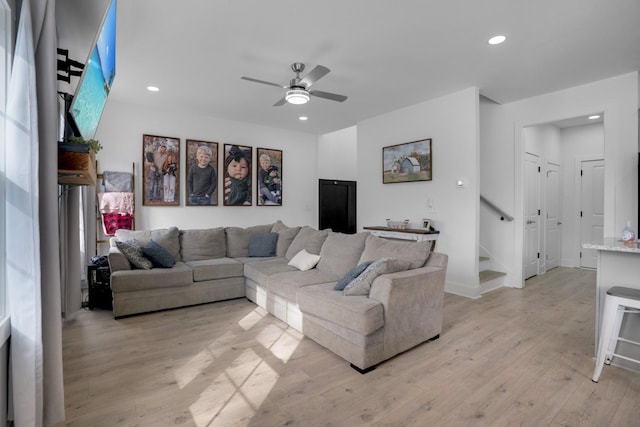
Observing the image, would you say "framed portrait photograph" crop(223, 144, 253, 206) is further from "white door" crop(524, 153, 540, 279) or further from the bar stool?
the bar stool

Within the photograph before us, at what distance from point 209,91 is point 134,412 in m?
3.91

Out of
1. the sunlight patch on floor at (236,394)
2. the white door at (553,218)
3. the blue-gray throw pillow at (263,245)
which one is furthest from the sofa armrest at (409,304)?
the white door at (553,218)

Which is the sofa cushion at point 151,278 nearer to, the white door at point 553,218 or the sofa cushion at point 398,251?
the sofa cushion at point 398,251

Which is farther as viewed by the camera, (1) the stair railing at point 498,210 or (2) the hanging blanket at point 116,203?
(1) the stair railing at point 498,210

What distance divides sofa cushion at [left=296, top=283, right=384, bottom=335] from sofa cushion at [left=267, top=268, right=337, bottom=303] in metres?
0.19

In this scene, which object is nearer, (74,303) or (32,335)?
(32,335)

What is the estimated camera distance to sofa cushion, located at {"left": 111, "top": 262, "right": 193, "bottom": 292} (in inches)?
136

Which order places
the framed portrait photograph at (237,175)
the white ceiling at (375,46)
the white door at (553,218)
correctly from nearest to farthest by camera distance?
the white ceiling at (375,46)
the framed portrait photograph at (237,175)
the white door at (553,218)

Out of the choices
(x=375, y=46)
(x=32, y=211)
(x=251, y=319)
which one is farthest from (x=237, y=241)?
(x=32, y=211)

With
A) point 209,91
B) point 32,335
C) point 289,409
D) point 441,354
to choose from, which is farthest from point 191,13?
point 441,354

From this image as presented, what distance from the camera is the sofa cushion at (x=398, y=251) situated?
2957 millimetres

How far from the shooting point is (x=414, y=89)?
4.41 meters

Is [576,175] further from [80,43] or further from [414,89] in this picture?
[80,43]

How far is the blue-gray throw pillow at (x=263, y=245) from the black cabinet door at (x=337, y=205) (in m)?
2.75
